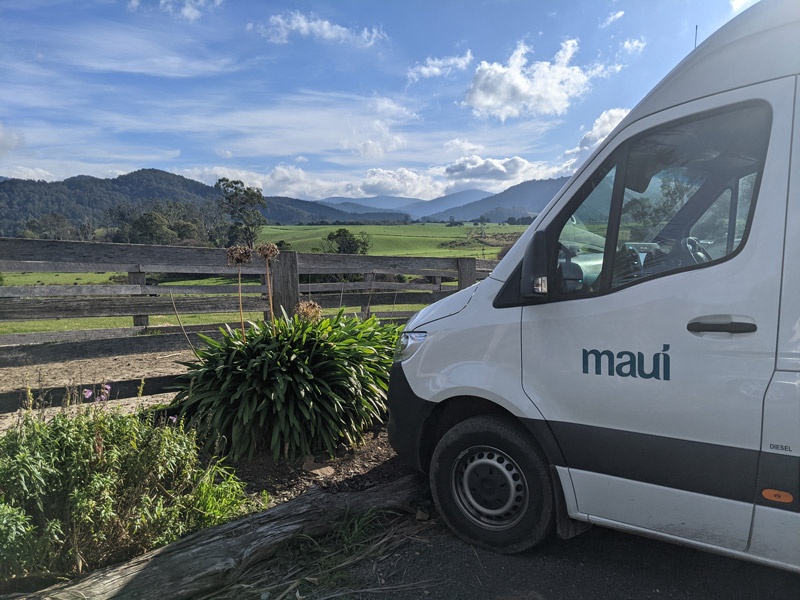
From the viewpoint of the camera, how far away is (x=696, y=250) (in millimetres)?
2451

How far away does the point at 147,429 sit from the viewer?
328cm

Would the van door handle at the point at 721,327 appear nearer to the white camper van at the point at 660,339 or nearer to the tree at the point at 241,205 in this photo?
the white camper van at the point at 660,339

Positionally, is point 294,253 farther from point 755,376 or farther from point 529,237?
point 755,376

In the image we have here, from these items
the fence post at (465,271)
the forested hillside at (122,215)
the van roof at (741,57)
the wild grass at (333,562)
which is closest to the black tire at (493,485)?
the wild grass at (333,562)

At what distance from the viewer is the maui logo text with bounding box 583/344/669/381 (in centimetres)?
238

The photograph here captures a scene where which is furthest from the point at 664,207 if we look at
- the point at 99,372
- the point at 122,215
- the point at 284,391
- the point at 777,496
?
the point at 122,215

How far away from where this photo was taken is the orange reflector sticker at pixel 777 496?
2126mm

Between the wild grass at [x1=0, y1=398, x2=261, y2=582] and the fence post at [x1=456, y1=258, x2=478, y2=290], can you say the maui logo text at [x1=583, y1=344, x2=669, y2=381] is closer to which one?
the wild grass at [x1=0, y1=398, x2=261, y2=582]

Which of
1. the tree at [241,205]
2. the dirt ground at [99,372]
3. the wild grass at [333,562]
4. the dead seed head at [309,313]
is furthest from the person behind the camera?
the tree at [241,205]

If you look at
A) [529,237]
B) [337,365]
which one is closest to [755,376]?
[529,237]

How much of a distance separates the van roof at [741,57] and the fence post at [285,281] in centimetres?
466

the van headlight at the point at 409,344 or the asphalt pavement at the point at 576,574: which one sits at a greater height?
the van headlight at the point at 409,344

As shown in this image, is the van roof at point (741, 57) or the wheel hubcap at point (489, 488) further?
the wheel hubcap at point (489, 488)

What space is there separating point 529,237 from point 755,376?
1.28m
